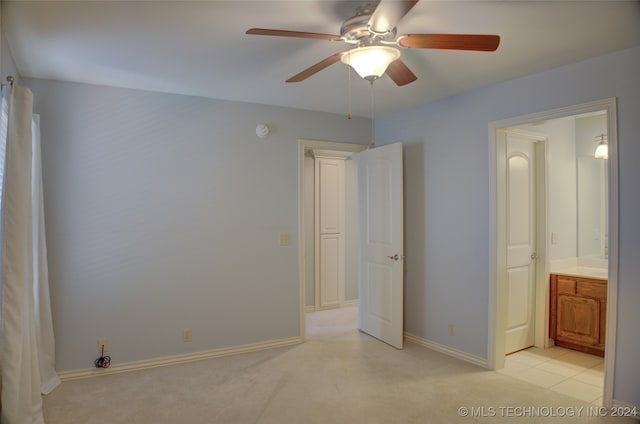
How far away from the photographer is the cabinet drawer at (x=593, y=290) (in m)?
3.53

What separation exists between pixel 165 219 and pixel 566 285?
12.9 ft

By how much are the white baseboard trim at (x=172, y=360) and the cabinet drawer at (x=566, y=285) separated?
2692mm

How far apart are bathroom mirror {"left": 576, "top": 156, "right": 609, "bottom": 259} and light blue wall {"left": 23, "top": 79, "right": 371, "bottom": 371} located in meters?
2.93

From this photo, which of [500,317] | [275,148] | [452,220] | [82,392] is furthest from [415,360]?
[82,392]

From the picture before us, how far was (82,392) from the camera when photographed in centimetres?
290

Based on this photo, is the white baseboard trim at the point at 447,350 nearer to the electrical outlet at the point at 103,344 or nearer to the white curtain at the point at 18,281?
the electrical outlet at the point at 103,344

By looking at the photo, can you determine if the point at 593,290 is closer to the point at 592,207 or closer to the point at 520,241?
the point at 520,241

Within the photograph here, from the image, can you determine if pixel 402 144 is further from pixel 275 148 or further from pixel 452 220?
pixel 275 148

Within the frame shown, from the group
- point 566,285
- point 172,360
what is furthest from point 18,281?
point 566,285

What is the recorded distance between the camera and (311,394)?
289 cm

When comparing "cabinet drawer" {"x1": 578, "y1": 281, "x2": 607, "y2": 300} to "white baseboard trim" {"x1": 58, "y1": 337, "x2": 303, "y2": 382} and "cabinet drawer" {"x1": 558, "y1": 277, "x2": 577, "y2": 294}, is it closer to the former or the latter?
"cabinet drawer" {"x1": 558, "y1": 277, "x2": 577, "y2": 294}

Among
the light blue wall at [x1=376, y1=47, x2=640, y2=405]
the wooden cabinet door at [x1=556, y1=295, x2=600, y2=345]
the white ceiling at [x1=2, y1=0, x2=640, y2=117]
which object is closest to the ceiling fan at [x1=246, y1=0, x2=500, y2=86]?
the white ceiling at [x1=2, y1=0, x2=640, y2=117]

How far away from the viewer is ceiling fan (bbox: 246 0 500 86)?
1704mm

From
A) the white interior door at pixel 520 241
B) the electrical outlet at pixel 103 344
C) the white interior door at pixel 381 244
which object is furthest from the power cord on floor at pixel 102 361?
the white interior door at pixel 520 241
